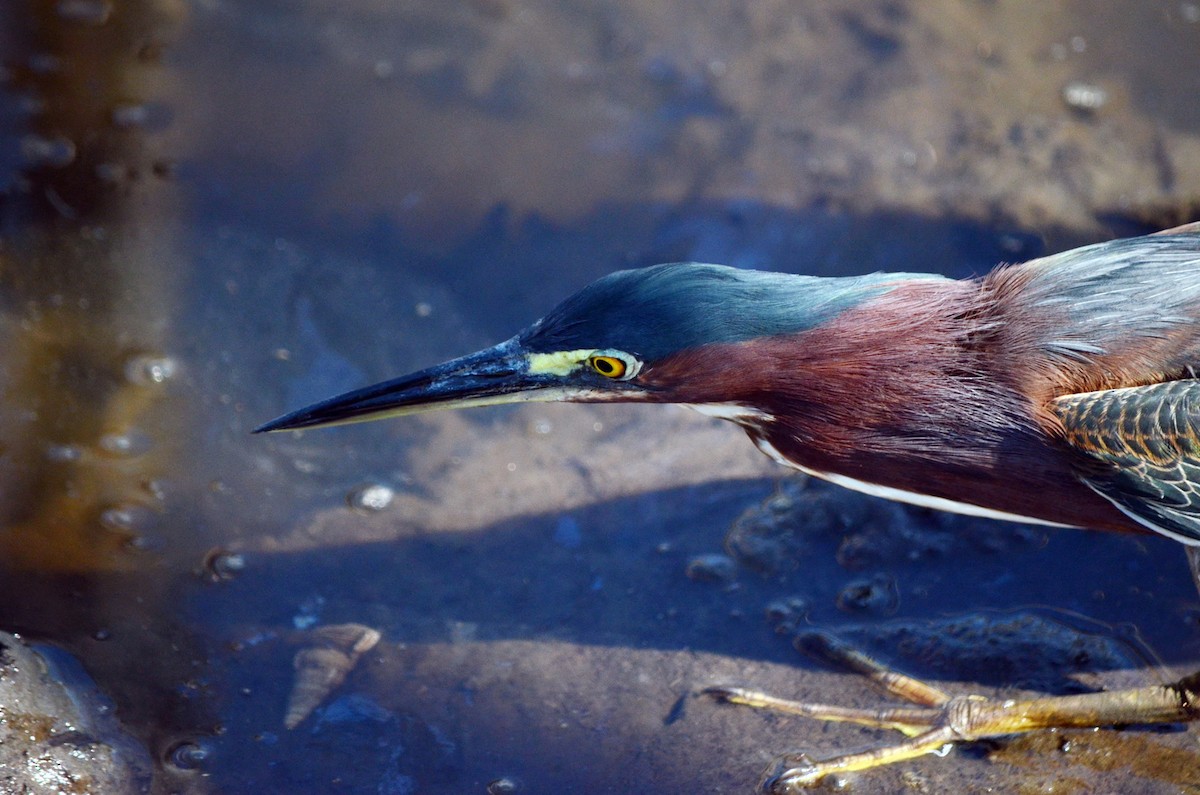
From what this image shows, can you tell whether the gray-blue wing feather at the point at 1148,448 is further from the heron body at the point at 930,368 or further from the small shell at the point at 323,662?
the small shell at the point at 323,662

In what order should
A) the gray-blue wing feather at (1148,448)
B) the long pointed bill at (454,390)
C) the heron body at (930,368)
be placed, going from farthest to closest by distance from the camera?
the long pointed bill at (454,390), the heron body at (930,368), the gray-blue wing feather at (1148,448)

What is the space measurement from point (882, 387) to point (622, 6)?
291cm

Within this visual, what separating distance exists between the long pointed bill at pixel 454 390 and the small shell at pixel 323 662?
0.73 meters

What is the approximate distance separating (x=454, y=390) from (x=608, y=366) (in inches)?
17.1

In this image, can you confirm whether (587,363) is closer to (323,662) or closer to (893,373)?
(893,373)

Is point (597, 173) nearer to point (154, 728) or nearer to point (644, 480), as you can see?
point (644, 480)

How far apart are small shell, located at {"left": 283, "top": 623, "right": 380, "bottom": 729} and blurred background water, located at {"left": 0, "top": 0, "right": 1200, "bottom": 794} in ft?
0.05

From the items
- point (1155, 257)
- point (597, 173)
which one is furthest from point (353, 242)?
point (1155, 257)

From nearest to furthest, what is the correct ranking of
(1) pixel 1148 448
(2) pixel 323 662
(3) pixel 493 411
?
(1) pixel 1148 448, (2) pixel 323 662, (3) pixel 493 411

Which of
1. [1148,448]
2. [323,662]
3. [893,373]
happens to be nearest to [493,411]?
[323,662]

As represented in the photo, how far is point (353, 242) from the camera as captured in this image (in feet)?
13.7

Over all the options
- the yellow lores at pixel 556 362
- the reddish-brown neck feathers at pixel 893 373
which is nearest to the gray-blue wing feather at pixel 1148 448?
the reddish-brown neck feathers at pixel 893 373

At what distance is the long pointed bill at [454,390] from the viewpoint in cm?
268

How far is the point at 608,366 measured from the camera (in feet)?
8.59
